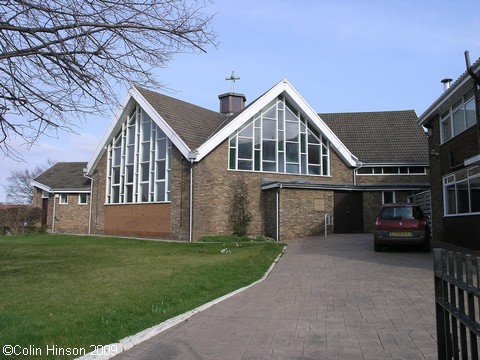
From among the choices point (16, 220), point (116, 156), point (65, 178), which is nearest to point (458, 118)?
point (116, 156)

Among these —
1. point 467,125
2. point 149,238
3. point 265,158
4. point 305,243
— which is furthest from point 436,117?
point 149,238

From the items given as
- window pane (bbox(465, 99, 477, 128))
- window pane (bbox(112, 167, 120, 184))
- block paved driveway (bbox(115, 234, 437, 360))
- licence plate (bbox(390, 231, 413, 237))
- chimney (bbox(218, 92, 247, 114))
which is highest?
chimney (bbox(218, 92, 247, 114))

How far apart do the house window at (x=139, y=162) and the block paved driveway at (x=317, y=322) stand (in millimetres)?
13965

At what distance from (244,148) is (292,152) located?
301cm

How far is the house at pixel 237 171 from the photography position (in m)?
21.9

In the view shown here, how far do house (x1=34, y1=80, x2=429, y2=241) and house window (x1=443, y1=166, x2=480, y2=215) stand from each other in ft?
22.5

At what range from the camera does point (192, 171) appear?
2169cm

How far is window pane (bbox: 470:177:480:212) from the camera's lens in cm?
1367

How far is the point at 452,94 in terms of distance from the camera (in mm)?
14938

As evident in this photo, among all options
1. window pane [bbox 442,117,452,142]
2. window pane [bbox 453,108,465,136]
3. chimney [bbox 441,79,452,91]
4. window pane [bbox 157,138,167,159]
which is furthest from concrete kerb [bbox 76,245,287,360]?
chimney [bbox 441,79,452,91]

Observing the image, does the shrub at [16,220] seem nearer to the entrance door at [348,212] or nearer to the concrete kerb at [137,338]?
the entrance door at [348,212]

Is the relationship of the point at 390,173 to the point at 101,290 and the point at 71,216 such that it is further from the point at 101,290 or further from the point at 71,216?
the point at 101,290

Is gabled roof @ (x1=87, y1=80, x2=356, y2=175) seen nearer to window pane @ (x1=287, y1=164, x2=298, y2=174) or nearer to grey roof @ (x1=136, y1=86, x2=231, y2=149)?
grey roof @ (x1=136, y1=86, x2=231, y2=149)

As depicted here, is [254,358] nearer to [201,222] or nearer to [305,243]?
[305,243]
